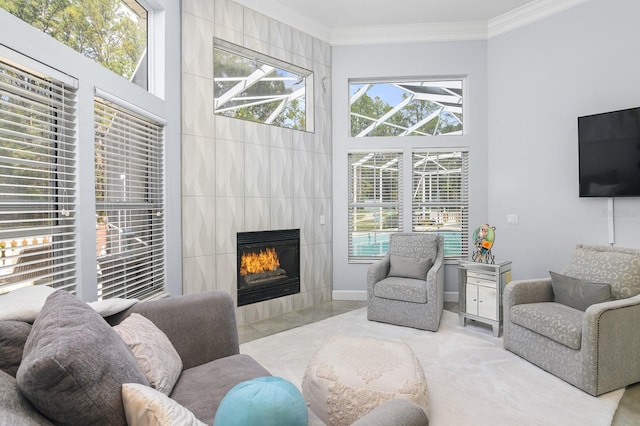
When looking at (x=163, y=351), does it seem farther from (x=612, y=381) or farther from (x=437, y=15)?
(x=437, y=15)

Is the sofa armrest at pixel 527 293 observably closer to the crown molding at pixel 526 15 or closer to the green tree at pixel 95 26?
the crown molding at pixel 526 15

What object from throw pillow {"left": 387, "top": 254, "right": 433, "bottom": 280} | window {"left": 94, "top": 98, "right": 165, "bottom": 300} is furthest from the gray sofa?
throw pillow {"left": 387, "top": 254, "right": 433, "bottom": 280}

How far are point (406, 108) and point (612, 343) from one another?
11.2 ft

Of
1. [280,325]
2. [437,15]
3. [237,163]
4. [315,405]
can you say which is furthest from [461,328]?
[437,15]

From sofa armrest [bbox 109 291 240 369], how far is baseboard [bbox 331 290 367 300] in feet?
9.19

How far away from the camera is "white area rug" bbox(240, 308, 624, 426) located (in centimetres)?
209

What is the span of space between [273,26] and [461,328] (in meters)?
3.97

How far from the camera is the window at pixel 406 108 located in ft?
15.3

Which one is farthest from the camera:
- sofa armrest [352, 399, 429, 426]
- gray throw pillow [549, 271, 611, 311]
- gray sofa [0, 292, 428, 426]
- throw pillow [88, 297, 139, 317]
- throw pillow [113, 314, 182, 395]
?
gray throw pillow [549, 271, 611, 311]

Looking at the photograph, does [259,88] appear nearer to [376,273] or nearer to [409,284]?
[376,273]

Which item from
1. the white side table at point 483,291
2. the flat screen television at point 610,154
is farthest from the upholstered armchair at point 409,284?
the flat screen television at point 610,154

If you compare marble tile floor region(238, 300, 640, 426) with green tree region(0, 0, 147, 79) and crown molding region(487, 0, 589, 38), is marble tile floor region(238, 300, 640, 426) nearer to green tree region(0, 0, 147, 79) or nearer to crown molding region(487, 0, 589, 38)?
green tree region(0, 0, 147, 79)

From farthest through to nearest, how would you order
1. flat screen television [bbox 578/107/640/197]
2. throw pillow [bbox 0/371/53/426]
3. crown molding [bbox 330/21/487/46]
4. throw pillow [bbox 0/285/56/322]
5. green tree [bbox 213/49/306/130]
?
crown molding [bbox 330/21/487/46] → green tree [bbox 213/49/306/130] → flat screen television [bbox 578/107/640/197] → throw pillow [bbox 0/285/56/322] → throw pillow [bbox 0/371/53/426]

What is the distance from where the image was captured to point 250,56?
3.96 m
